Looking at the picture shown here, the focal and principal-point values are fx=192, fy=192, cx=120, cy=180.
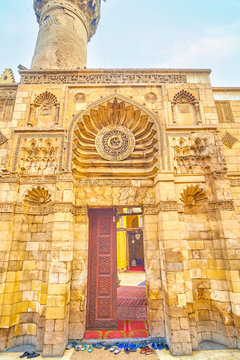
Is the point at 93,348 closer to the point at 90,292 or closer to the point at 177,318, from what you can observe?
the point at 90,292

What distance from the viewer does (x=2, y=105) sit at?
263 inches

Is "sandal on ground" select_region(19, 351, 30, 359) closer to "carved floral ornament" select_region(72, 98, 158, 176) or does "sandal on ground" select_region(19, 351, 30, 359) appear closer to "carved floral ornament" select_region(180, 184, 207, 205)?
"carved floral ornament" select_region(72, 98, 158, 176)

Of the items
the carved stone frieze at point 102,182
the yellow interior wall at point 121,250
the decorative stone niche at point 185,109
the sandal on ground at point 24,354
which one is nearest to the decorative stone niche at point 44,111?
the carved stone frieze at point 102,182

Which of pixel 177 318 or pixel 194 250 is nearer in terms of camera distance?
pixel 177 318

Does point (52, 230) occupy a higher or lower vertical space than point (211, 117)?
lower

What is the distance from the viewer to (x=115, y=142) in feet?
22.0

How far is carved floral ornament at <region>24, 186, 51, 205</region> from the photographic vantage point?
570cm

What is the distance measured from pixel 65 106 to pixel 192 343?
7652 mm

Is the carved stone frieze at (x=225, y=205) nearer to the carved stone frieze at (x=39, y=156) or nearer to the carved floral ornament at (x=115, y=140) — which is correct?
the carved floral ornament at (x=115, y=140)

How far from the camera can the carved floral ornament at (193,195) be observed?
229 inches

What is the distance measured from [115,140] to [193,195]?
3.16 m

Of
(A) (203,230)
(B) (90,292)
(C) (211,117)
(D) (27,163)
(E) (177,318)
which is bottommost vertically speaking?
(E) (177,318)

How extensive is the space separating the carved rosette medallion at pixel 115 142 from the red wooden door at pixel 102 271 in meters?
1.91

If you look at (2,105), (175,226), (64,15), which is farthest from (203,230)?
(64,15)
